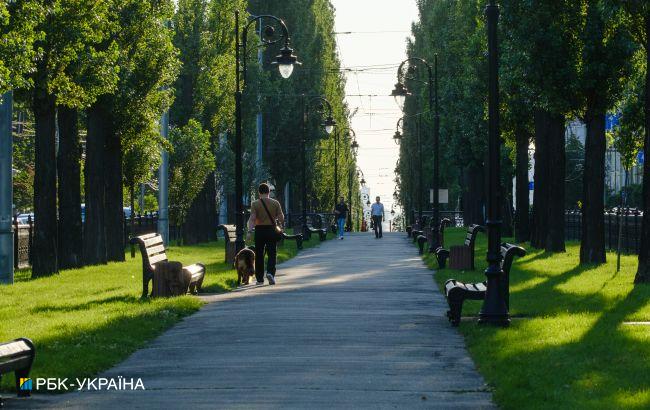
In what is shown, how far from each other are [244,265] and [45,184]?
218 inches

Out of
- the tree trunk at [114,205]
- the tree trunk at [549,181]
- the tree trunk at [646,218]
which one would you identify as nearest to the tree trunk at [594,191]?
the tree trunk at [549,181]

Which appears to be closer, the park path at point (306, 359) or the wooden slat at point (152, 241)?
the park path at point (306, 359)

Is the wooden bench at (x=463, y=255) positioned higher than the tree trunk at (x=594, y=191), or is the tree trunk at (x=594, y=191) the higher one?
the tree trunk at (x=594, y=191)

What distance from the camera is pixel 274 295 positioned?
66.4 feet

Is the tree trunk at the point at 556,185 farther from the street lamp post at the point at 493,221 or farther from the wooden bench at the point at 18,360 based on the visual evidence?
the wooden bench at the point at 18,360

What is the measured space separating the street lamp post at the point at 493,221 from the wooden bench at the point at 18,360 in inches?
246

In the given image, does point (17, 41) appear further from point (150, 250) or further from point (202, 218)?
point (202, 218)

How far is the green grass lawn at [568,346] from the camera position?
9.55 m

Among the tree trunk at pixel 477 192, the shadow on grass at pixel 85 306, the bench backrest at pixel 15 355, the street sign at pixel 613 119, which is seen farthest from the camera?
the tree trunk at pixel 477 192

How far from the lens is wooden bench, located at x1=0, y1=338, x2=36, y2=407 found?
9.32m

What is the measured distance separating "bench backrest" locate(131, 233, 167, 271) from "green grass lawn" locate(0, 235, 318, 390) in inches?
22.6

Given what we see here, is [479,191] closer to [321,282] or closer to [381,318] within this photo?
[321,282]

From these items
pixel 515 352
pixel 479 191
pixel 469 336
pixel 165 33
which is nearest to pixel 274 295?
pixel 469 336

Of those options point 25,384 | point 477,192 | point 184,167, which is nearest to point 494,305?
point 25,384
